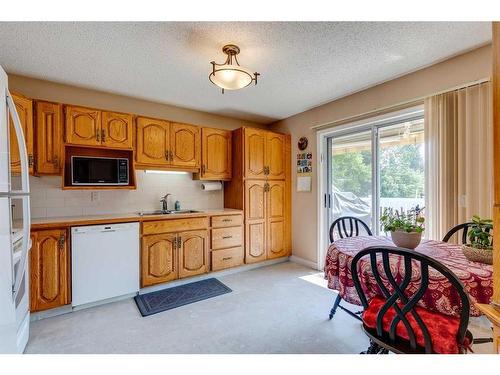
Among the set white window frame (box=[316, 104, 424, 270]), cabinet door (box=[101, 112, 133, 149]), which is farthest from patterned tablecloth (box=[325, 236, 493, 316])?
cabinet door (box=[101, 112, 133, 149])

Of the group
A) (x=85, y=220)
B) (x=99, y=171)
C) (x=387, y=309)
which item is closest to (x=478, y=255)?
(x=387, y=309)

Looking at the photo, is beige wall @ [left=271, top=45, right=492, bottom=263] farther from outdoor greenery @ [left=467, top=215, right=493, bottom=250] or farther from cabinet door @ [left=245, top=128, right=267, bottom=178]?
outdoor greenery @ [left=467, top=215, right=493, bottom=250]

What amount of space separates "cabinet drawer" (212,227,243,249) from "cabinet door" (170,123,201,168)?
1.02m

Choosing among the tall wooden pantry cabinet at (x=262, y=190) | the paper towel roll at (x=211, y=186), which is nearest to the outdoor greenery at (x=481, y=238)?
the tall wooden pantry cabinet at (x=262, y=190)

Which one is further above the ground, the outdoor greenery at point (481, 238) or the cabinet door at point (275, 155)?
the cabinet door at point (275, 155)

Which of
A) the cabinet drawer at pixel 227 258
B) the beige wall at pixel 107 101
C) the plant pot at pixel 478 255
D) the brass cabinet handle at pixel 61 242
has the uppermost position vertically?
the beige wall at pixel 107 101

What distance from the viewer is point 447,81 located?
7.51ft

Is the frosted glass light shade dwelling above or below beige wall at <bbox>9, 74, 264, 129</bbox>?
below

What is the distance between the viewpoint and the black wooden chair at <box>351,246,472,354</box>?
3.84ft

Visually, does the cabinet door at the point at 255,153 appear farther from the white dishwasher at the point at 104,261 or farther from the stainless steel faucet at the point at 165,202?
the white dishwasher at the point at 104,261

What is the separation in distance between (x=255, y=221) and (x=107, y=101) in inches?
103

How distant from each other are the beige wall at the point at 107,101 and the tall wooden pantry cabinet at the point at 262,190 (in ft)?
1.78

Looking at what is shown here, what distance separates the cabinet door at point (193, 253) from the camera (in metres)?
3.12
